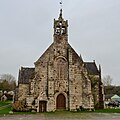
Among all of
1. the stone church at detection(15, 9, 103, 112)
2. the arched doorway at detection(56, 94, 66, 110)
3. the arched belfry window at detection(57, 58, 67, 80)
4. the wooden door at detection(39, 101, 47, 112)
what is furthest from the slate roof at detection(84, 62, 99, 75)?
the wooden door at detection(39, 101, 47, 112)

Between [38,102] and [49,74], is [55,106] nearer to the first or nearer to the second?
[38,102]

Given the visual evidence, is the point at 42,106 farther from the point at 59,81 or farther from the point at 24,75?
the point at 24,75

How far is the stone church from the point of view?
32406mm

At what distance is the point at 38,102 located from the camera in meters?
32.0

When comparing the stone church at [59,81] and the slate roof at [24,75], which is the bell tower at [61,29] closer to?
the stone church at [59,81]

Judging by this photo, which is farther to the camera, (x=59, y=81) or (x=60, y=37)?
(x=60, y=37)

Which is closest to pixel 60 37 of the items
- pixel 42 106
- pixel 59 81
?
pixel 59 81

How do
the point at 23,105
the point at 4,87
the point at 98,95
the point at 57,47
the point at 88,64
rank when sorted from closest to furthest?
the point at 23,105 → the point at 57,47 → the point at 98,95 → the point at 88,64 → the point at 4,87

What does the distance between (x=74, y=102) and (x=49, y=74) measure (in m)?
5.77

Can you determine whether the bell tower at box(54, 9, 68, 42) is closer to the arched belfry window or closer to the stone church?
the stone church

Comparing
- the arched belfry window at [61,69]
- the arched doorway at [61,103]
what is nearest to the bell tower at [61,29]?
the arched belfry window at [61,69]

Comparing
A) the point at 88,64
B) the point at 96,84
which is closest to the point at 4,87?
the point at 88,64

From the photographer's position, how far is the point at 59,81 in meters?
33.4

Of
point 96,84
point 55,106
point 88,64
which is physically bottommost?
point 55,106
